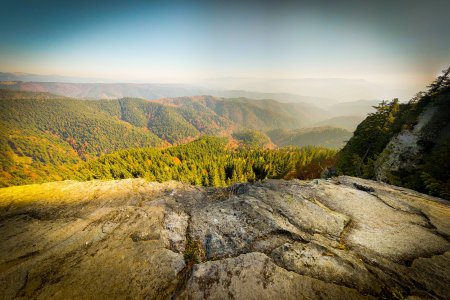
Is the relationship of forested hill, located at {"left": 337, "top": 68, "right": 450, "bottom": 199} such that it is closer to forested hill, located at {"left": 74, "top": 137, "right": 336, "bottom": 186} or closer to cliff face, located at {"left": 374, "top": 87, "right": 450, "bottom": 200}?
cliff face, located at {"left": 374, "top": 87, "right": 450, "bottom": 200}

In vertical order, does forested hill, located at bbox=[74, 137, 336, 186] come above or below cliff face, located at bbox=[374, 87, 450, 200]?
below

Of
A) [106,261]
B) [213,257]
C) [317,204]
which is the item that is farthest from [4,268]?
[317,204]

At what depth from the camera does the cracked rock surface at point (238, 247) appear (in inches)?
270

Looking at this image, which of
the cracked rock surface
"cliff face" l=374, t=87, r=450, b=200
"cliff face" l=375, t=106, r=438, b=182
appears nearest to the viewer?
the cracked rock surface

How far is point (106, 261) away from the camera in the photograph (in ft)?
27.2

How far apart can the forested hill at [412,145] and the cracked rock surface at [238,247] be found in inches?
500

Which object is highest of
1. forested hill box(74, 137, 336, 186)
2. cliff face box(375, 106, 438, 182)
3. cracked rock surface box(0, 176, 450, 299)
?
cracked rock surface box(0, 176, 450, 299)

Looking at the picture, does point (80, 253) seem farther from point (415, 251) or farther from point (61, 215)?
point (415, 251)

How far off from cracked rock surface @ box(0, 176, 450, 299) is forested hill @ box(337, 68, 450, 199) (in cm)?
1269

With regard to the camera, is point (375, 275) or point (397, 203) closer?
point (375, 275)

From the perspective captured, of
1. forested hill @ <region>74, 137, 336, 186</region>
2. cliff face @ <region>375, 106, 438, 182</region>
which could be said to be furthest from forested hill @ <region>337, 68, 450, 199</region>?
forested hill @ <region>74, 137, 336, 186</region>

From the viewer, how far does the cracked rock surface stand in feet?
22.5

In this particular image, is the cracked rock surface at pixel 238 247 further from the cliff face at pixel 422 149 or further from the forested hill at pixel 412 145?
the cliff face at pixel 422 149

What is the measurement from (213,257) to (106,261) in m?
4.93
